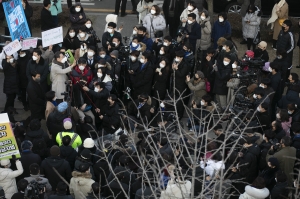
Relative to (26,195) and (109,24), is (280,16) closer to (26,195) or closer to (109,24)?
(109,24)

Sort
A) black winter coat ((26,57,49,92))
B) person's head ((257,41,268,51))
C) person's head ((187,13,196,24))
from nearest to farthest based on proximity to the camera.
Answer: black winter coat ((26,57,49,92))
person's head ((257,41,268,51))
person's head ((187,13,196,24))

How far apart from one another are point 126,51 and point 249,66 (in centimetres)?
268

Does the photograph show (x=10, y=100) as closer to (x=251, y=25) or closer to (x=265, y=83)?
(x=265, y=83)

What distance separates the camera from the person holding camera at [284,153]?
10.6 metres

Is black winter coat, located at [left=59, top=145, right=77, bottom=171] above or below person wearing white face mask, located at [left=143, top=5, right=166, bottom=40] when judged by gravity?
below

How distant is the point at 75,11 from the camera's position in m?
15.6

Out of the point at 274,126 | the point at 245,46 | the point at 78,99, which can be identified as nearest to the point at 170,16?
the point at 245,46

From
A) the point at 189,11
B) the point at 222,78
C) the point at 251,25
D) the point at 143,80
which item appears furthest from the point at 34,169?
the point at 251,25

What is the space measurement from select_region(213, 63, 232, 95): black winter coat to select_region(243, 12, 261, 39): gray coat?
10.6 feet

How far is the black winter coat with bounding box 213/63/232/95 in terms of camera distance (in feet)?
43.1

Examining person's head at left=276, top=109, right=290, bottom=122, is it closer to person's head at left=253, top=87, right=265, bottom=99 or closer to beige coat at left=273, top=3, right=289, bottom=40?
person's head at left=253, top=87, right=265, bottom=99

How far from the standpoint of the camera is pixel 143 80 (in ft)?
44.1

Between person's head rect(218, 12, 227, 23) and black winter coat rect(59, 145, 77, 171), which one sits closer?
black winter coat rect(59, 145, 77, 171)

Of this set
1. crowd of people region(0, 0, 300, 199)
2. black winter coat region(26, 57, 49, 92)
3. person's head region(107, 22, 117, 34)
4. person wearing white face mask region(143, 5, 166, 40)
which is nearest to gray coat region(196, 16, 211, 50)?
crowd of people region(0, 0, 300, 199)
